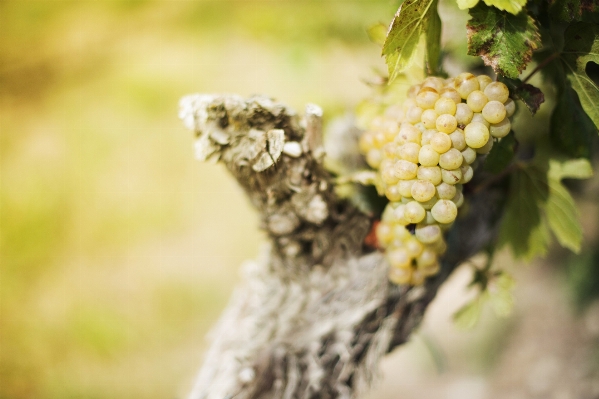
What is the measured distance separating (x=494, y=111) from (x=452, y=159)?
0.07 metres

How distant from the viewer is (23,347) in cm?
129

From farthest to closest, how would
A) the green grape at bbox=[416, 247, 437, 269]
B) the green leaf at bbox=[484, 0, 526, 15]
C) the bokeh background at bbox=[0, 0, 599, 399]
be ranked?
the bokeh background at bbox=[0, 0, 599, 399], the green grape at bbox=[416, 247, 437, 269], the green leaf at bbox=[484, 0, 526, 15]

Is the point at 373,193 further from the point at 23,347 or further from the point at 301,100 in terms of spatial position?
→ the point at 23,347

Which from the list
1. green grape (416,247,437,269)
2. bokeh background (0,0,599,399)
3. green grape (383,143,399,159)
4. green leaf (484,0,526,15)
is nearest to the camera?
green leaf (484,0,526,15)

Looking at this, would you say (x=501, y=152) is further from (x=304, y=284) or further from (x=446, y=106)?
(x=304, y=284)

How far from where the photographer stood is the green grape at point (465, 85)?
455 millimetres

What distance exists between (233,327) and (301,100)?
2.53ft

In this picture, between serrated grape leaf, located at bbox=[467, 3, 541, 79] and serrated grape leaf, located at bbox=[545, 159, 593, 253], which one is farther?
serrated grape leaf, located at bbox=[545, 159, 593, 253]

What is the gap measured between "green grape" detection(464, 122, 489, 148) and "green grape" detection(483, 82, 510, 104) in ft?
0.12

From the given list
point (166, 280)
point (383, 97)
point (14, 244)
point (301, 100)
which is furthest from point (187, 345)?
point (383, 97)

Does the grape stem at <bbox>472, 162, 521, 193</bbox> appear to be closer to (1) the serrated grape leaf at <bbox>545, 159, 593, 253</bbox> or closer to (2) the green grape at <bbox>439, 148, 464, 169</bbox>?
(1) the serrated grape leaf at <bbox>545, 159, 593, 253</bbox>

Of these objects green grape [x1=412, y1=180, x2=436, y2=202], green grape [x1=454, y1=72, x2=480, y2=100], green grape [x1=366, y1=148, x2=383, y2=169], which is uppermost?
green grape [x1=366, y1=148, x2=383, y2=169]

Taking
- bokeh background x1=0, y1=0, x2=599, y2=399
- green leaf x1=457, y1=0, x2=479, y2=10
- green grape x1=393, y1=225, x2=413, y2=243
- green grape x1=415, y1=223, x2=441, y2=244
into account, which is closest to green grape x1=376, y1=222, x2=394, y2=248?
green grape x1=393, y1=225, x2=413, y2=243

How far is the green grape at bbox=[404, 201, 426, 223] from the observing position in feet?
1.54
